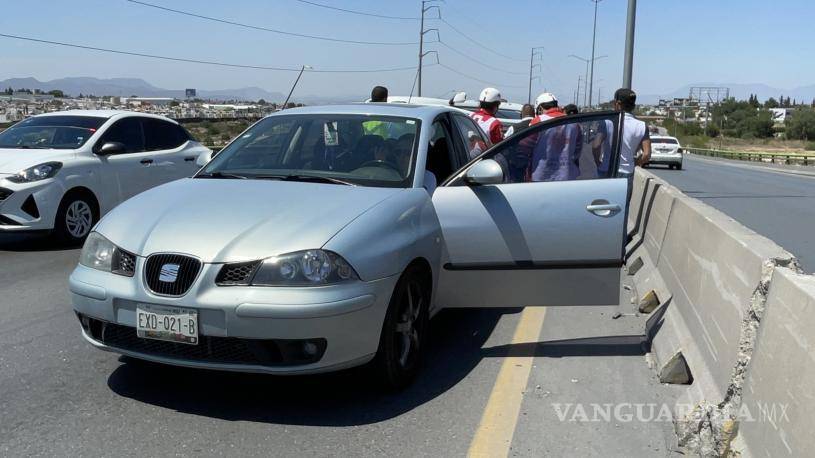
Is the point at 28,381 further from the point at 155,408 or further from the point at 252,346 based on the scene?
the point at 252,346

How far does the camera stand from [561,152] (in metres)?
5.61

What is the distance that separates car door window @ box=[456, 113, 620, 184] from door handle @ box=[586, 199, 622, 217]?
11.9 inches

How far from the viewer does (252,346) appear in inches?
151

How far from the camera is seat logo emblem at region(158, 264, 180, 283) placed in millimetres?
3861

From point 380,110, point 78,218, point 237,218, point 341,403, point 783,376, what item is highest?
point 380,110

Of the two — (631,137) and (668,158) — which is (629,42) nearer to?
(631,137)

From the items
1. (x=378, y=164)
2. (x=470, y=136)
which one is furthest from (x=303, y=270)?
(x=470, y=136)

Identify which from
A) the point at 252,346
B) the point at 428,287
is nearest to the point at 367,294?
the point at 252,346

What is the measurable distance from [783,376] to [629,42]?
51.2ft

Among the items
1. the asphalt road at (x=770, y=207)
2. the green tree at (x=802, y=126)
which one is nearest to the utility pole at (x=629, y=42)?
the asphalt road at (x=770, y=207)

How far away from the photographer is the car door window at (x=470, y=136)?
21.2ft

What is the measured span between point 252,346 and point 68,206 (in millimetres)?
6313

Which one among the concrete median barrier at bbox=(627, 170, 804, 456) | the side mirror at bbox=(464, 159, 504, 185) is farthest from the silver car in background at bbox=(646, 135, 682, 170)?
the side mirror at bbox=(464, 159, 504, 185)

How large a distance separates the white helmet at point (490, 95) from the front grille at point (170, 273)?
19.3 feet
